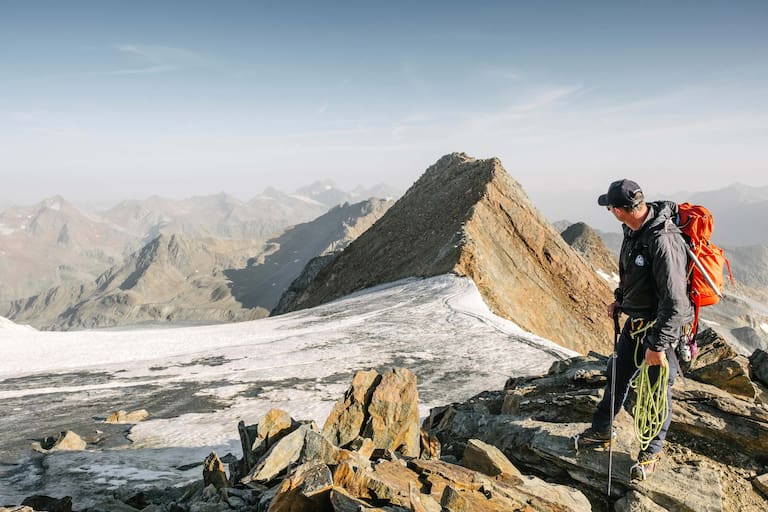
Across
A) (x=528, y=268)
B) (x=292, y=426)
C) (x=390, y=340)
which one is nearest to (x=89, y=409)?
(x=292, y=426)

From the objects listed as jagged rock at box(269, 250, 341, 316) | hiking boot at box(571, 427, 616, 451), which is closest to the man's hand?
hiking boot at box(571, 427, 616, 451)

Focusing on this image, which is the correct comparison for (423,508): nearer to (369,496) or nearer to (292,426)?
(369,496)

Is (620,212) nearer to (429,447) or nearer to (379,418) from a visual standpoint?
(379,418)

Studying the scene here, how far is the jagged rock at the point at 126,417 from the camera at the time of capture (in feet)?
42.4

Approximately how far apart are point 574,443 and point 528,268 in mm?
34437

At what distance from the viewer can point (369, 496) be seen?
5738 mm

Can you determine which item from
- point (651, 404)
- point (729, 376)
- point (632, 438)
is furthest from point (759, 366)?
point (651, 404)

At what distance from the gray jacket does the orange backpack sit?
156mm

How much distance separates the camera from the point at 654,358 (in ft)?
21.5

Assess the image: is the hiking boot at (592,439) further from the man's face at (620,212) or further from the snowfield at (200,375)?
the snowfield at (200,375)

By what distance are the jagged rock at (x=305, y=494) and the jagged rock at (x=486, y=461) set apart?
2.58 m

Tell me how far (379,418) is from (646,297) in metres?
4.87

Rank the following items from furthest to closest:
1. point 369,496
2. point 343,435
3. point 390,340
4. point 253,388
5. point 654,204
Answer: point 390,340 < point 253,388 < point 343,435 < point 654,204 < point 369,496

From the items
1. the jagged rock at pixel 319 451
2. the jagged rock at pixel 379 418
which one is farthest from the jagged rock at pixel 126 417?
the jagged rock at pixel 319 451
